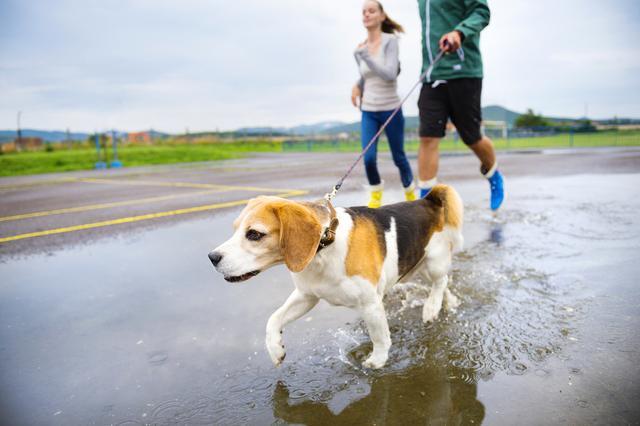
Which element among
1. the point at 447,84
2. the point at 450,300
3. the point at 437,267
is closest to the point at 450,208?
the point at 437,267

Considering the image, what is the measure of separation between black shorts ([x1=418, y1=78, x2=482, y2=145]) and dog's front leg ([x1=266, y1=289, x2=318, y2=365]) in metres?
2.95

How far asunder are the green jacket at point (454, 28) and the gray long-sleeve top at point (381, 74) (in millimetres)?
379

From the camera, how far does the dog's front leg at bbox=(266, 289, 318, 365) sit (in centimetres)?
240

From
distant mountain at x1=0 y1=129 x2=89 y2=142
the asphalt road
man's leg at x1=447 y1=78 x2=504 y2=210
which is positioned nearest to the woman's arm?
man's leg at x1=447 y1=78 x2=504 y2=210

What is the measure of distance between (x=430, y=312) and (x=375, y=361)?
709 millimetres

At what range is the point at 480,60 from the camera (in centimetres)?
480

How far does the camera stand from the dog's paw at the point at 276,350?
2387 mm

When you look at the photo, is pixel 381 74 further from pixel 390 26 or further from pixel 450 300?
pixel 450 300

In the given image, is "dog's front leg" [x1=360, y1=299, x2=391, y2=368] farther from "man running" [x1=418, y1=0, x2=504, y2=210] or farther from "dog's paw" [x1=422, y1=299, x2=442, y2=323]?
"man running" [x1=418, y1=0, x2=504, y2=210]

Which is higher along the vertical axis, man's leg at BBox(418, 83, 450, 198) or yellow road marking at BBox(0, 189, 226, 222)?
man's leg at BBox(418, 83, 450, 198)

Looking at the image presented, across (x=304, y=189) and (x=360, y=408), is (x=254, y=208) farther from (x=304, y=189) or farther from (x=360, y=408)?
(x=304, y=189)

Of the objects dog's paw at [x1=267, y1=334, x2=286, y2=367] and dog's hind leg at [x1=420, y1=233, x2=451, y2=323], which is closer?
dog's paw at [x1=267, y1=334, x2=286, y2=367]

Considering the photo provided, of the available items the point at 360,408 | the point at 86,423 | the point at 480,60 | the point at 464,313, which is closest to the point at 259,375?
the point at 360,408

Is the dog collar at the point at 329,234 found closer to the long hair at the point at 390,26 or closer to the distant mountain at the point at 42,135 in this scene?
the long hair at the point at 390,26
